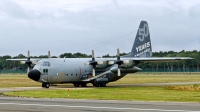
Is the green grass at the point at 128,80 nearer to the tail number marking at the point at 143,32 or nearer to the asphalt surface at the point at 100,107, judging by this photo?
the tail number marking at the point at 143,32

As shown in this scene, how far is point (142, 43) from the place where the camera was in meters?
59.0

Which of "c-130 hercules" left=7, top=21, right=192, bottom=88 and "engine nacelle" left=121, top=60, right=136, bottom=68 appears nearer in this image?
"c-130 hercules" left=7, top=21, right=192, bottom=88

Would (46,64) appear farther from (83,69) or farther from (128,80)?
(128,80)

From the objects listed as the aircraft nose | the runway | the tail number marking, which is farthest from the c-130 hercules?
the runway

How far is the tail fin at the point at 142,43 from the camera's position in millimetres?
58469

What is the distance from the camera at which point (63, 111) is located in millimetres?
22047

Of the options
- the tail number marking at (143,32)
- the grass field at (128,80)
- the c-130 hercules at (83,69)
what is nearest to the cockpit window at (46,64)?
the c-130 hercules at (83,69)

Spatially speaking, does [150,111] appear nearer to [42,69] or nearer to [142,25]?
[42,69]

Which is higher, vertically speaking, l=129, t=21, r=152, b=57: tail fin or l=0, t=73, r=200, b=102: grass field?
l=129, t=21, r=152, b=57: tail fin

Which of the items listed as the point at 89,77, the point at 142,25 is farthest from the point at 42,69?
the point at 142,25

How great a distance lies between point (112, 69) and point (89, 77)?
310cm

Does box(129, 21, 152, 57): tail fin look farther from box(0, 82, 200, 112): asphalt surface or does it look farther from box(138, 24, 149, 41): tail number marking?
box(0, 82, 200, 112): asphalt surface

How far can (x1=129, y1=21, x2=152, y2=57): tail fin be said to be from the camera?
192 ft

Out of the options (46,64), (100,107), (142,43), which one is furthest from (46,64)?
(100,107)
